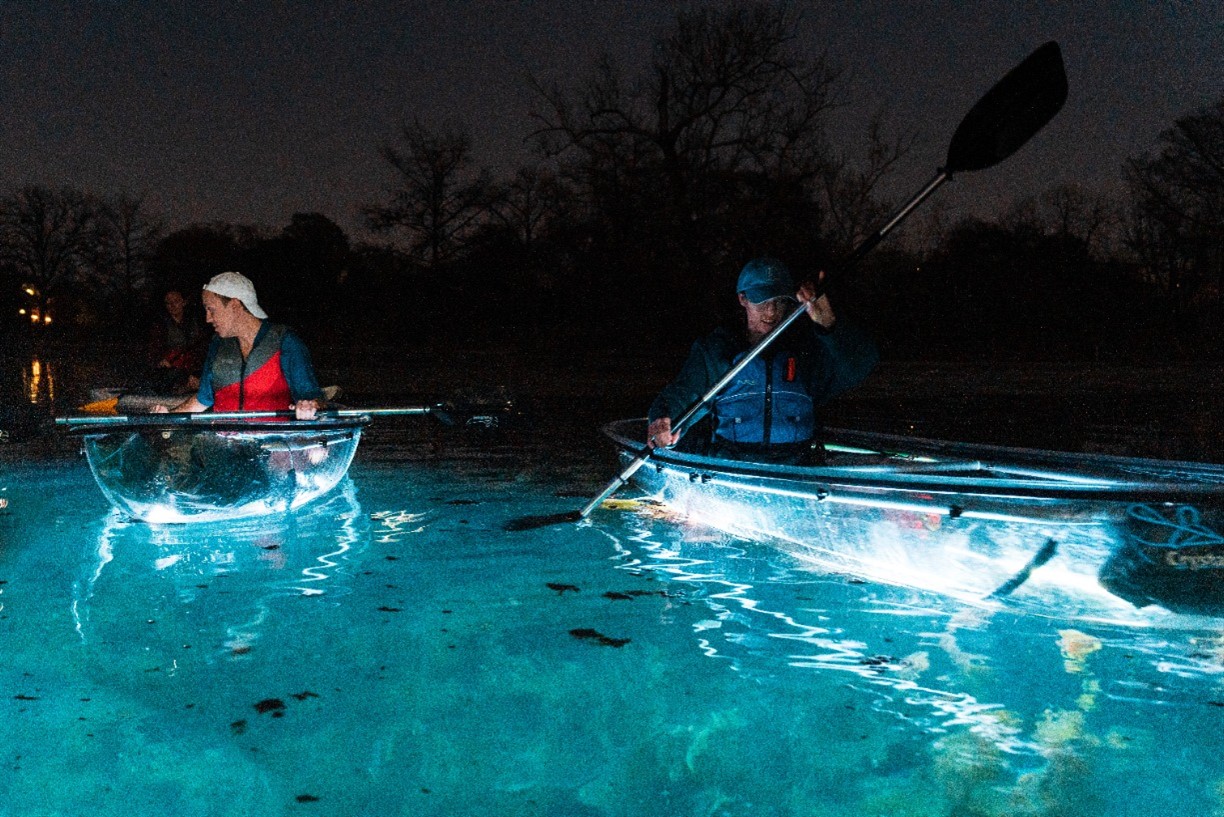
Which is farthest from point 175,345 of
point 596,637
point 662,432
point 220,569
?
point 596,637

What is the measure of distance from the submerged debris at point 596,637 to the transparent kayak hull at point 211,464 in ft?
9.34

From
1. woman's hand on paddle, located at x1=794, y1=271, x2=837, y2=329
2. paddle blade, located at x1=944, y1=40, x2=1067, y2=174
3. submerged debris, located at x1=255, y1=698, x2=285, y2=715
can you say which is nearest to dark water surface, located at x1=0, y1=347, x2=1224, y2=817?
submerged debris, located at x1=255, y1=698, x2=285, y2=715

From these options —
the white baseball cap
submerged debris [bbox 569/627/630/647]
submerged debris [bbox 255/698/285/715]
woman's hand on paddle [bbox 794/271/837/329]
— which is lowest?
submerged debris [bbox 255/698/285/715]

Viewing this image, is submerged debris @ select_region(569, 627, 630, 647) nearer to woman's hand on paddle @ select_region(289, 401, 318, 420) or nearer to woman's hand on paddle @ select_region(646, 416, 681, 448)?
woman's hand on paddle @ select_region(646, 416, 681, 448)

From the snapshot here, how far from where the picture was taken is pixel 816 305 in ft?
19.7

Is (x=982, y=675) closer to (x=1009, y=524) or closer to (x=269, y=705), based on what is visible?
(x=1009, y=524)

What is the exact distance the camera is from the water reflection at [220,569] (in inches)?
→ 197

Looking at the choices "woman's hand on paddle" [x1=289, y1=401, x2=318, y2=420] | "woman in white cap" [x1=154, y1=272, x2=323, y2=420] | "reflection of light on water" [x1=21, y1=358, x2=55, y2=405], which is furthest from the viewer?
"reflection of light on water" [x1=21, y1=358, x2=55, y2=405]

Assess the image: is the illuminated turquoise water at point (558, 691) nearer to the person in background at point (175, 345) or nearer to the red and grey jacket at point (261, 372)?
the red and grey jacket at point (261, 372)

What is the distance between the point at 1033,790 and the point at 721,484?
10.8 ft

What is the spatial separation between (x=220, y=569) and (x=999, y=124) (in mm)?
4755

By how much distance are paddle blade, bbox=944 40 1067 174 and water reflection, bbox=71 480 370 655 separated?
4.01m

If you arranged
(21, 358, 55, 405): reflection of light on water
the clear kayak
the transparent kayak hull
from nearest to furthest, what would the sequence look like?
1. the clear kayak
2. the transparent kayak hull
3. (21, 358, 55, 405): reflection of light on water

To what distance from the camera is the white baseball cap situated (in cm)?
717
